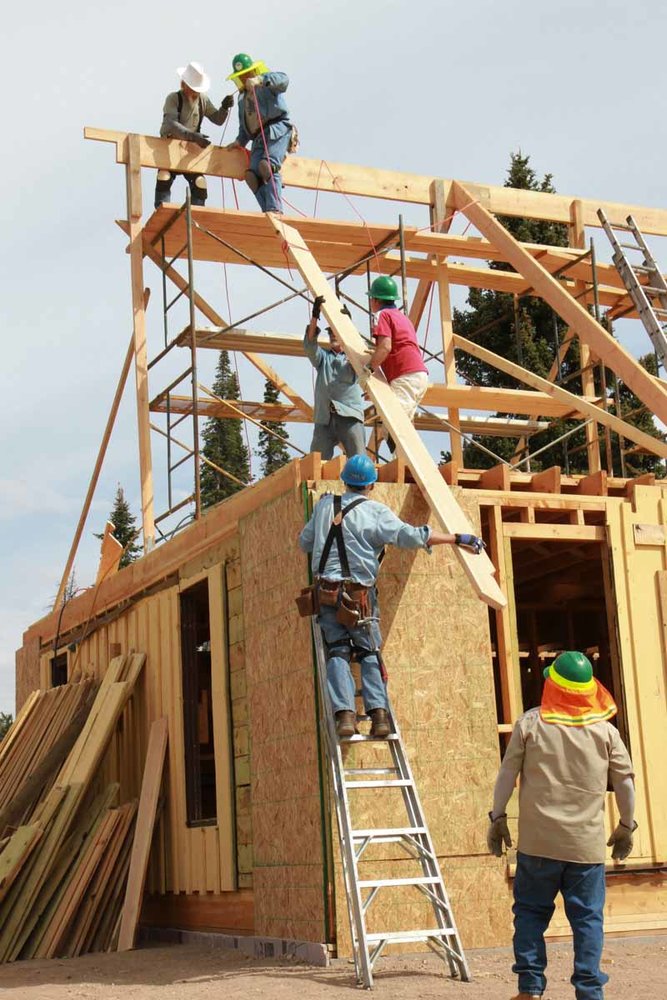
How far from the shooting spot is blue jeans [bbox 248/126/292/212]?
13289 mm

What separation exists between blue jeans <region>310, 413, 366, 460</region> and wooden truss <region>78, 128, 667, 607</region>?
38.2 inches

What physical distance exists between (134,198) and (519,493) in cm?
547

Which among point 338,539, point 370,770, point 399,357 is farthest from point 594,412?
point 370,770

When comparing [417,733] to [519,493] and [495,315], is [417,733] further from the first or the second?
[495,315]

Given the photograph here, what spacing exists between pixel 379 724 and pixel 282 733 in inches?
47.5

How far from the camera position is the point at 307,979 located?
7.98 meters

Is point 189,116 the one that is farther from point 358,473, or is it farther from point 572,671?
point 572,671

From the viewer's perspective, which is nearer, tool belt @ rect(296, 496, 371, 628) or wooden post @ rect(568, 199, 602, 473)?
tool belt @ rect(296, 496, 371, 628)

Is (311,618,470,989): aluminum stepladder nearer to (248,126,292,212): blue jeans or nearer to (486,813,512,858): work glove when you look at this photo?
(486,813,512,858): work glove

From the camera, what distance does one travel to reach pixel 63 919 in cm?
1127

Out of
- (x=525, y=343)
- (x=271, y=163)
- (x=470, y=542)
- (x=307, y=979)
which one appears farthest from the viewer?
(x=525, y=343)

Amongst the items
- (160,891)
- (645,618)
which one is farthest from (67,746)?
(645,618)

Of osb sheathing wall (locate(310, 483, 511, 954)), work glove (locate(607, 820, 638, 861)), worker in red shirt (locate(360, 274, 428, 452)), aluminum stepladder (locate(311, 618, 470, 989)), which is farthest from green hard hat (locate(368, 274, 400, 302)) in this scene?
work glove (locate(607, 820, 638, 861))

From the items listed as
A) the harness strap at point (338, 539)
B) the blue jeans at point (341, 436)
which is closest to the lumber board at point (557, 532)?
the blue jeans at point (341, 436)
